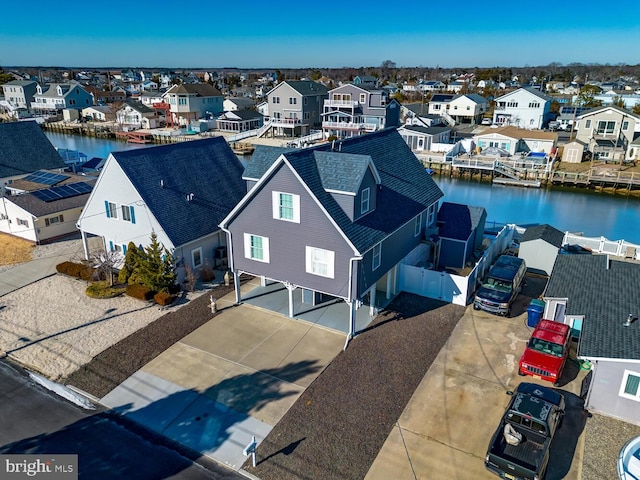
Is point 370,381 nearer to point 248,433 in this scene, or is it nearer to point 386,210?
point 248,433

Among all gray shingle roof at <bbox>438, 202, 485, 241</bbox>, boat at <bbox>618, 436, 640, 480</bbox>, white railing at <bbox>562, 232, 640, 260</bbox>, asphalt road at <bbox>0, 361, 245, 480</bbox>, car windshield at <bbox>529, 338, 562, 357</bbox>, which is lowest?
asphalt road at <bbox>0, 361, 245, 480</bbox>

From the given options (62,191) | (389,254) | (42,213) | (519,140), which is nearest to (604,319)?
(389,254)

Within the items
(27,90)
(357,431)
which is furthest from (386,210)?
(27,90)

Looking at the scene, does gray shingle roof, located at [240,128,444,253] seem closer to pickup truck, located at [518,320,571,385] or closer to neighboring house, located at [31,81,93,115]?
pickup truck, located at [518,320,571,385]

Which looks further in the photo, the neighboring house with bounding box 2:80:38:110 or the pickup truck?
the neighboring house with bounding box 2:80:38:110

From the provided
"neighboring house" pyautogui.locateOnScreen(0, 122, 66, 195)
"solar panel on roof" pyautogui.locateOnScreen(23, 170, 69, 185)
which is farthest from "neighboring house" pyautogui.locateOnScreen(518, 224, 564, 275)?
"neighboring house" pyautogui.locateOnScreen(0, 122, 66, 195)

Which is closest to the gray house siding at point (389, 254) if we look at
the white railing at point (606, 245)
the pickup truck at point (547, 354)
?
the pickup truck at point (547, 354)
